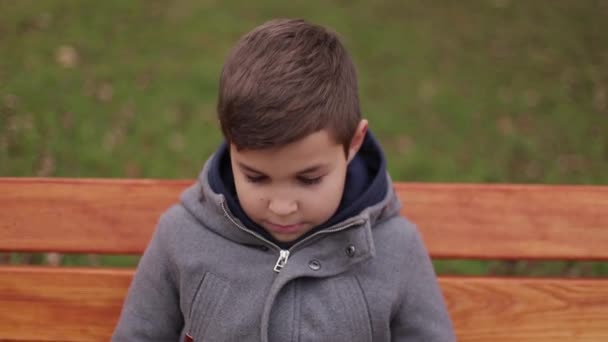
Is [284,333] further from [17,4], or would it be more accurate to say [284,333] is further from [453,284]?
[17,4]

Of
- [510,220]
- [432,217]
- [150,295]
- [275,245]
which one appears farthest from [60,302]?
[510,220]

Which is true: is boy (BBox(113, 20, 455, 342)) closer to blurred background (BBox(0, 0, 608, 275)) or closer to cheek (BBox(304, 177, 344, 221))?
cheek (BBox(304, 177, 344, 221))

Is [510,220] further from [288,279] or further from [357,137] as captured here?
[288,279]

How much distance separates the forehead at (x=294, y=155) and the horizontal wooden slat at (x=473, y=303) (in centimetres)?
76

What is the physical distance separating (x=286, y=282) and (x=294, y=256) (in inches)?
3.2

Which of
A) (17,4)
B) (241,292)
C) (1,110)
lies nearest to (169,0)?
(17,4)

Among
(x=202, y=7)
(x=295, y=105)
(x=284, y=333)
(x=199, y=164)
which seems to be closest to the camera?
(x=295, y=105)

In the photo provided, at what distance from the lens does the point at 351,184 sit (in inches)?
77.0

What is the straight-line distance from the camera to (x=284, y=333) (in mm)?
1883

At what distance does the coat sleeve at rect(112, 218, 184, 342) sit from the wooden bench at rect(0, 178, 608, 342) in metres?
0.21

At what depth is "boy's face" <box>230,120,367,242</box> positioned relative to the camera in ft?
5.30

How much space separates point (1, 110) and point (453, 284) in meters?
3.06

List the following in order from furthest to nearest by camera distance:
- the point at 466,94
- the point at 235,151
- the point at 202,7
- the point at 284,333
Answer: the point at 202,7
the point at 466,94
the point at 284,333
the point at 235,151

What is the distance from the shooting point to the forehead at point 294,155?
160 centimetres
